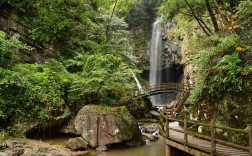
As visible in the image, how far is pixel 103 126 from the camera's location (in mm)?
12930

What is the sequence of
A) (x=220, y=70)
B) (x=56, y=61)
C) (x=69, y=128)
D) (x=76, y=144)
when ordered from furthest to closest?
(x=56, y=61) < (x=69, y=128) < (x=76, y=144) < (x=220, y=70)

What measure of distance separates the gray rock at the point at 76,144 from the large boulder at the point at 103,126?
31 centimetres

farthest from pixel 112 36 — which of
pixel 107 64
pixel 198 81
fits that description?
pixel 198 81

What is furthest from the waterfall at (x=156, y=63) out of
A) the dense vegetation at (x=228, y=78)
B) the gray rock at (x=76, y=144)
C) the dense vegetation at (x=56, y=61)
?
the dense vegetation at (x=228, y=78)

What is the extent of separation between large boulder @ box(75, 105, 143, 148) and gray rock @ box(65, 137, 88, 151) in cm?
31

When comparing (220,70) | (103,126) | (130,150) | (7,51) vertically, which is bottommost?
(130,150)

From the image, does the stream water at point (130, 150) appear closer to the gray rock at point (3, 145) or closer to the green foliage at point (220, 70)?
the gray rock at point (3, 145)

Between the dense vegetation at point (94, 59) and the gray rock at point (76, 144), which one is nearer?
the dense vegetation at point (94, 59)

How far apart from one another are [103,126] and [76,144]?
1.67m

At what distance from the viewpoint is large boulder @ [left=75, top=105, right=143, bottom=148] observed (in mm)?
12797

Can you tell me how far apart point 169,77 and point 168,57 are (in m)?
3.24

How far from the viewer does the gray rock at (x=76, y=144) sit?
11922 millimetres

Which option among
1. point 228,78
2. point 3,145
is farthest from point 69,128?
point 228,78

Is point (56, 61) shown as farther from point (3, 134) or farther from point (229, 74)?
point (229, 74)
